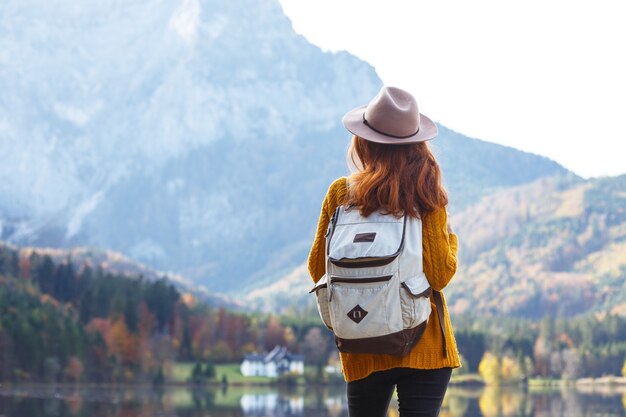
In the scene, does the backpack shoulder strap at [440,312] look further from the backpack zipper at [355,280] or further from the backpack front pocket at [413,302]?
the backpack zipper at [355,280]

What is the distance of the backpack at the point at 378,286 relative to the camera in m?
5.77

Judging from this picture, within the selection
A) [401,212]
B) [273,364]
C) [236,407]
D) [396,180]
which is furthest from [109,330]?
[401,212]

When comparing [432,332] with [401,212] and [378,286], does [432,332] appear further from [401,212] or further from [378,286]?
[401,212]

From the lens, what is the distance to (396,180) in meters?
6.03

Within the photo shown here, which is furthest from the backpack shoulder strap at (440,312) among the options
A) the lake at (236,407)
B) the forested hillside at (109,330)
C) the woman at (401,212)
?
the forested hillside at (109,330)

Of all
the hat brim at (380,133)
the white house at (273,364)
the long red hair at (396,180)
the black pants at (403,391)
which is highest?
the white house at (273,364)

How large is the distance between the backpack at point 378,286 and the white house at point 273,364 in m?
117

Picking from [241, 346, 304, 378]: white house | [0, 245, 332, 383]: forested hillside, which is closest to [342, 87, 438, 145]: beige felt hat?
[0, 245, 332, 383]: forested hillside

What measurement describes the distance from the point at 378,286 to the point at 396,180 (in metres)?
0.58

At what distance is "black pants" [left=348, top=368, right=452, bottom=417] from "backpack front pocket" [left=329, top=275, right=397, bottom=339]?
30 centimetres

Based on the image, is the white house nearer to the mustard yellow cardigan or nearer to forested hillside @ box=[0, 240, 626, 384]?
forested hillside @ box=[0, 240, 626, 384]

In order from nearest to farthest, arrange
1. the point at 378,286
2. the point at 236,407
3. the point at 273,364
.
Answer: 1. the point at 378,286
2. the point at 236,407
3. the point at 273,364

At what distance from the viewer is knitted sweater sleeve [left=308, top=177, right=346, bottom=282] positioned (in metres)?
6.15

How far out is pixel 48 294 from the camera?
123m
